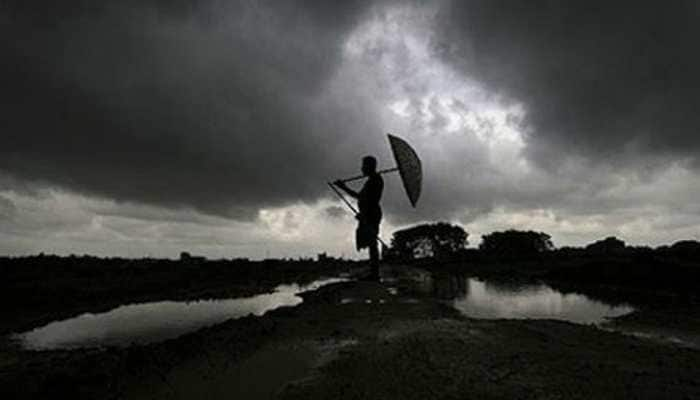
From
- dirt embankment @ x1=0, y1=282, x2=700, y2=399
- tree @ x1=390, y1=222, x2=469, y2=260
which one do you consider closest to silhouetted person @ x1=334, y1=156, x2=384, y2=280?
dirt embankment @ x1=0, y1=282, x2=700, y2=399

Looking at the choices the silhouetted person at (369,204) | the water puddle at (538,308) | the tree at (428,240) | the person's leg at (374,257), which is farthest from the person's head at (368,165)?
the tree at (428,240)

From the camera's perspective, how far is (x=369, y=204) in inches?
593

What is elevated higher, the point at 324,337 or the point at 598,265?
the point at 598,265

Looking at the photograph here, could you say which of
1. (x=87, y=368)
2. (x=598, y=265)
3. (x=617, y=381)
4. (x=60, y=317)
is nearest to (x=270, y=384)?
(x=87, y=368)

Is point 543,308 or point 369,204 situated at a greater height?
point 369,204

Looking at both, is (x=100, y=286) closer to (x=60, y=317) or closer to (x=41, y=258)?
(x=60, y=317)

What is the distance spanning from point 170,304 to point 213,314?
14.7 feet

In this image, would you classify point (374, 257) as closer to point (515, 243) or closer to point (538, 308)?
point (538, 308)

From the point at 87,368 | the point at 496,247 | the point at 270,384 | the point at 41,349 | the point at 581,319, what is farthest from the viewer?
the point at 496,247

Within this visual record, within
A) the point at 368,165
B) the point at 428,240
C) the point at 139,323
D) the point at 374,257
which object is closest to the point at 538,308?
the point at 374,257

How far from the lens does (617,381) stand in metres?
5.21

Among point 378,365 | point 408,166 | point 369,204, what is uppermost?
point 408,166

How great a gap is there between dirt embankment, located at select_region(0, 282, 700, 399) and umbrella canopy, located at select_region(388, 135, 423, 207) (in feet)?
18.3

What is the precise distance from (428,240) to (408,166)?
7274 centimetres
